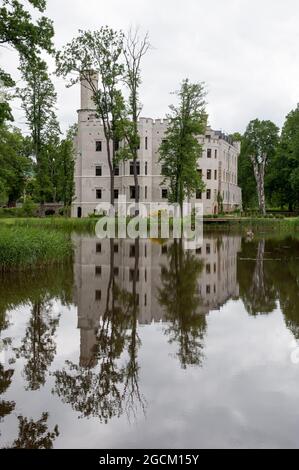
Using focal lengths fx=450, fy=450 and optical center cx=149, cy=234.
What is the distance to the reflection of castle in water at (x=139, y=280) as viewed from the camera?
31.3 ft

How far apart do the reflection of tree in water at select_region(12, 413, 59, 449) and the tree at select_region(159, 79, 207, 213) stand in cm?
4612

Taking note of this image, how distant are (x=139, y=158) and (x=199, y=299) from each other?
4966cm

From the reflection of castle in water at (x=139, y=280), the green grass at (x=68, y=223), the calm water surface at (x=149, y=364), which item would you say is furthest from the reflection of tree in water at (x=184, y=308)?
the green grass at (x=68, y=223)

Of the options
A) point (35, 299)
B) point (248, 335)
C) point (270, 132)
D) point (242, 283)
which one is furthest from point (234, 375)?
point (270, 132)

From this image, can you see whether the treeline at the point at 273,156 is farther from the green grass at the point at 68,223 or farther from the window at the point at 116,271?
the window at the point at 116,271

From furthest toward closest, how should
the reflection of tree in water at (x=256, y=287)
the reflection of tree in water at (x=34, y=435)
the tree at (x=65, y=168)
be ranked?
the tree at (x=65, y=168), the reflection of tree in water at (x=256, y=287), the reflection of tree in water at (x=34, y=435)

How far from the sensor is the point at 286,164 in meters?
67.8

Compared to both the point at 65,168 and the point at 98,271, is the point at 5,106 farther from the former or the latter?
the point at 65,168

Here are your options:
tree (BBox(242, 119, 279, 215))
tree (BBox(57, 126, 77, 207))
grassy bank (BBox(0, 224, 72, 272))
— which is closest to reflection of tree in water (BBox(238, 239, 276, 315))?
grassy bank (BBox(0, 224, 72, 272))

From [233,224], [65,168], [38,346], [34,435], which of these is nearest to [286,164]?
[233,224]

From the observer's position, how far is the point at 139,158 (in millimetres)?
59594

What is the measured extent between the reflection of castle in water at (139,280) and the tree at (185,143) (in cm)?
2753
